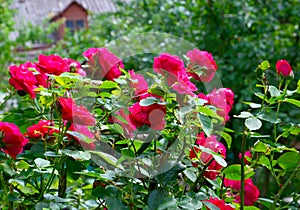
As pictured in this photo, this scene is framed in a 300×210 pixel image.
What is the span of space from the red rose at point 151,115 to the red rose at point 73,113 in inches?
2.3

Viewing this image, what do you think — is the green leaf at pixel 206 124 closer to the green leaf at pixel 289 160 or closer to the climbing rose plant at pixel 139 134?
the climbing rose plant at pixel 139 134

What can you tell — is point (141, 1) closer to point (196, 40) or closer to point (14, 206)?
point (196, 40)

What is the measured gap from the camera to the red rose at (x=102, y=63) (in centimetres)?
79

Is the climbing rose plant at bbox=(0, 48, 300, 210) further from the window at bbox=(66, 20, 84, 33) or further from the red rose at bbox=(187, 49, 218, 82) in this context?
the window at bbox=(66, 20, 84, 33)

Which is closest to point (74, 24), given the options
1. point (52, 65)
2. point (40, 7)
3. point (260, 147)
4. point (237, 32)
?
point (40, 7)

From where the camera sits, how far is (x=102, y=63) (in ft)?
2.59

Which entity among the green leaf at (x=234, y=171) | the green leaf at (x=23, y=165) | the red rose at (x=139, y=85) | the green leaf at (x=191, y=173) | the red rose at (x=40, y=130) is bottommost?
the green leaf at (x=234, y=171)

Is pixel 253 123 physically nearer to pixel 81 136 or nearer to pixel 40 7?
pixel 81 136

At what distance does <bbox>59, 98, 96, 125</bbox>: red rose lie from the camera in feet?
2.26

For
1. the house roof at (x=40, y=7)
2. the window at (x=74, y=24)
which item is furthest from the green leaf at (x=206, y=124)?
the window at (x=74, y=24)

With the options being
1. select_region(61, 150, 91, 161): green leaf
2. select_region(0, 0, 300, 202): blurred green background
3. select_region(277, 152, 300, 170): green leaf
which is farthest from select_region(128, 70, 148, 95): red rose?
select_region(0, 0, 300, 202): blurred green background

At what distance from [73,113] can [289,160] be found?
328 mm

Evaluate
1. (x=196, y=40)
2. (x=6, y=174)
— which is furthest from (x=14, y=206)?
(x=196, y=40)

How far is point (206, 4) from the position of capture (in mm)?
2650
